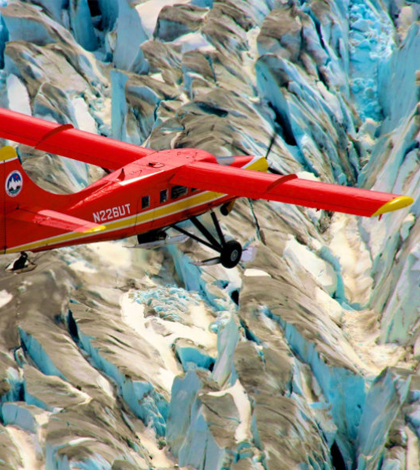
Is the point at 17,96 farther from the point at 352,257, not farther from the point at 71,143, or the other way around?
the point at 71,143

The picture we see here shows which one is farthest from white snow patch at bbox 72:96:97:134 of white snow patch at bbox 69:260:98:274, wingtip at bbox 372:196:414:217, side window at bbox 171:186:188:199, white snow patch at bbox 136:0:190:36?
wingtip at bbox 372:196:414:217

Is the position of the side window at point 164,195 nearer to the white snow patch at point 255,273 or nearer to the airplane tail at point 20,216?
the airplane tail at point 20,216

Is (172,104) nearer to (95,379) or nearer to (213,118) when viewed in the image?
(213,118)

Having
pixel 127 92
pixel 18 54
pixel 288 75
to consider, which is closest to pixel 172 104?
pixel 127 92

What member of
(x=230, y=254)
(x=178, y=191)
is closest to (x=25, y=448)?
(x=230, y=254)

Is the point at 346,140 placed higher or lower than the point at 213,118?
lower

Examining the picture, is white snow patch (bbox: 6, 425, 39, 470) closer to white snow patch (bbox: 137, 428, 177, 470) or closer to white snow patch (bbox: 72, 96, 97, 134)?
white snow patch (bbox: 137, 428, 177, 470)
